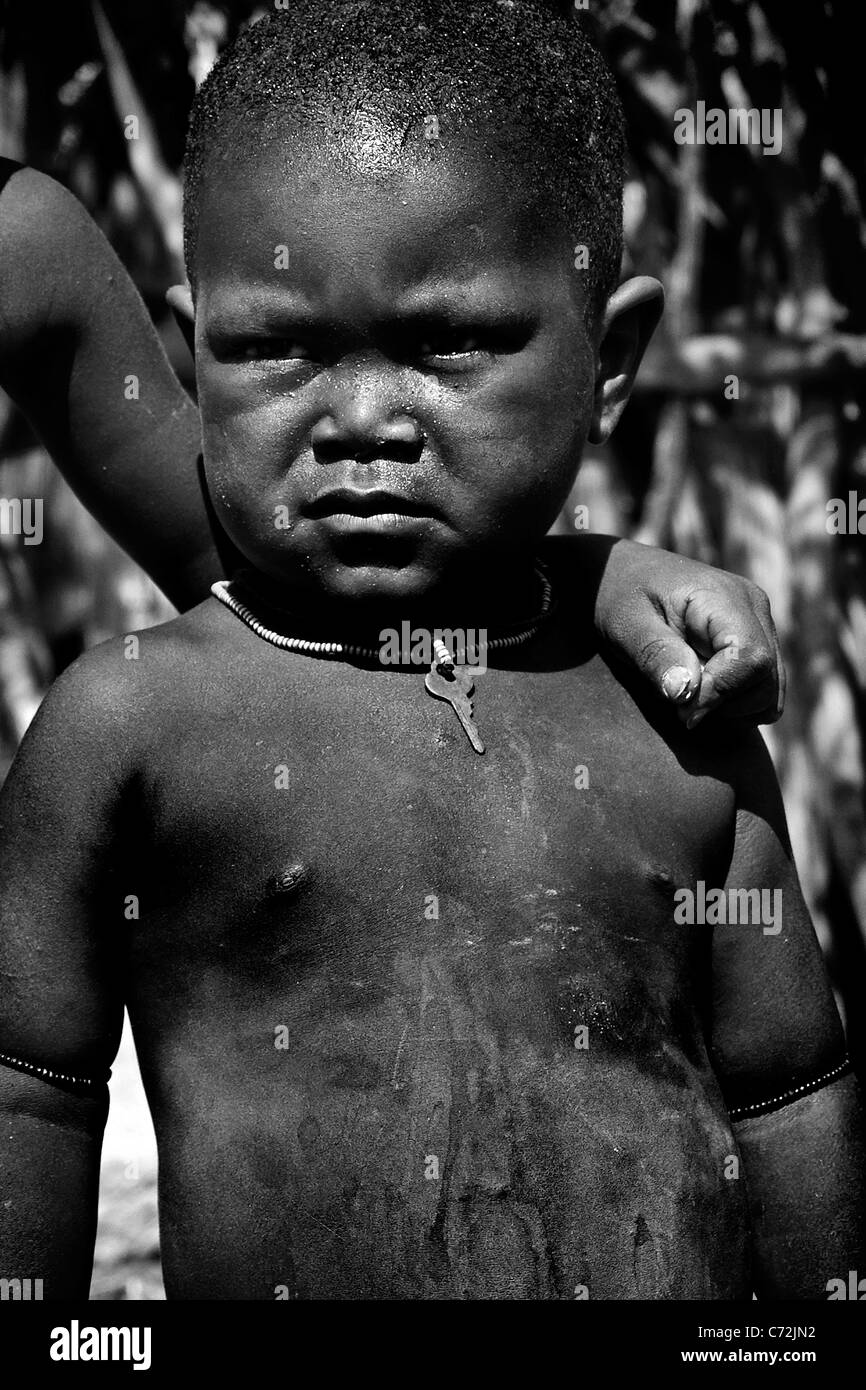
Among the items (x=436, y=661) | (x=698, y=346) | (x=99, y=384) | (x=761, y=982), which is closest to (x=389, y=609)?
(x=436, y=661)

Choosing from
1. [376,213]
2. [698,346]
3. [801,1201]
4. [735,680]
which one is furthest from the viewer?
[698,346]

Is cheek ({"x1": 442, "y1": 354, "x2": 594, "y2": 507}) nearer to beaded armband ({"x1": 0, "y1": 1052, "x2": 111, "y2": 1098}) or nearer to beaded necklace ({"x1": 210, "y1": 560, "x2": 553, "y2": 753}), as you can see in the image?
beaded necklace ({"x1": 210, "y1": 560, "x2": 553, "y2": 753})

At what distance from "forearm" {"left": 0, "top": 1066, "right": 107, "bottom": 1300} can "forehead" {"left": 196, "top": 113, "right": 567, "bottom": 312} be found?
96 centimetres

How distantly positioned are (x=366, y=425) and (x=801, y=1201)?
112cm

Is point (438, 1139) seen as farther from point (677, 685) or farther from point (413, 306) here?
point (413, 306)

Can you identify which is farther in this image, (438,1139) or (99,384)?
(99,384)

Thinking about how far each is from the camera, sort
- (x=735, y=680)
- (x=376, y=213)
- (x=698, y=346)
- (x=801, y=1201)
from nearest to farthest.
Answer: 1. (x=376, y=213)
2. (x=735, y=680)
3. (x=801, y=1201)
4. (x=698, y=346)

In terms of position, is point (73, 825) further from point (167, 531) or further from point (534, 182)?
point (534, 182)

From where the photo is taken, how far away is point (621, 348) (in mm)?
2293

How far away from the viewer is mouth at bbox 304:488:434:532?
199 centimetres

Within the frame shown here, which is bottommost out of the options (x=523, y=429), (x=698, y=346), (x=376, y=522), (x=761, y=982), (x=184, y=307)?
(x=761, y=982)

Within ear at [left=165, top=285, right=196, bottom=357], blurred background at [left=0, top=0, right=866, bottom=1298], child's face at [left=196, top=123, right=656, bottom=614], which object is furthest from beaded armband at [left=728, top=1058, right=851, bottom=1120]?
blurred background at [left=0, top=0, right=866, bottom=1298]

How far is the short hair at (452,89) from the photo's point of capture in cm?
203
